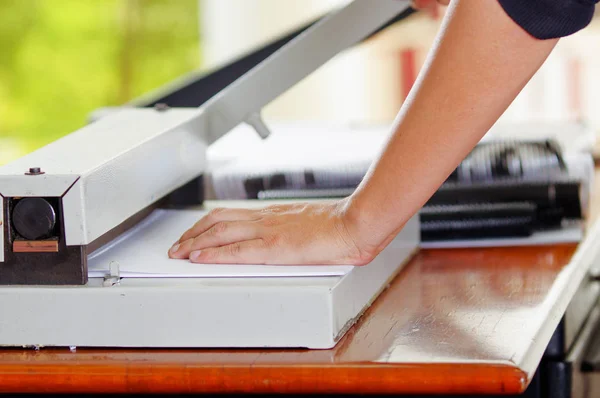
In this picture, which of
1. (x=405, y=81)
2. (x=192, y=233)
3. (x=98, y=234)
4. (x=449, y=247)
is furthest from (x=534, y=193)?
(x=405, y=81)

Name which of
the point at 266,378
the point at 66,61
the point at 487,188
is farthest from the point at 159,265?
the point at 66,61

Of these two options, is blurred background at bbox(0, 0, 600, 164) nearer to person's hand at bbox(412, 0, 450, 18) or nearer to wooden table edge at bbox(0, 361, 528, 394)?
person's hand at bbox(412, 0, 450, 18)

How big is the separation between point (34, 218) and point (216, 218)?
188 mm

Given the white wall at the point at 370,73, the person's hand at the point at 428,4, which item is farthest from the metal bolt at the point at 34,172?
the white wall at the point at 370,73

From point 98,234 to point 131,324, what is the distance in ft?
0.28

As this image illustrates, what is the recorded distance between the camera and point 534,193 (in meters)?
1.27

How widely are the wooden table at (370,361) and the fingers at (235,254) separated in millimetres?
103

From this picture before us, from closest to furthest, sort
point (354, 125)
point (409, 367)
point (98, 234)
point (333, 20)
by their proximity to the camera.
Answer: point (409, 367), point (98, 234), point (333, 20), point (354, 125)

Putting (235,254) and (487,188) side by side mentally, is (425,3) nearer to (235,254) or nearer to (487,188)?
(487,188)

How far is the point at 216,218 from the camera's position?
97 centimetres

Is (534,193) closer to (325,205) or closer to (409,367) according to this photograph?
(325,205)

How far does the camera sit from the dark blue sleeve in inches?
30.6

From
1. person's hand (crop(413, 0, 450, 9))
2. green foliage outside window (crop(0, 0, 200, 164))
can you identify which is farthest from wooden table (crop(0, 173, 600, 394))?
green foliage outside window (crop(0, 0, 200, 164))

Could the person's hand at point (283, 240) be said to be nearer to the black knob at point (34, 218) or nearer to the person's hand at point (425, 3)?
the black knob at point (34, 218)
